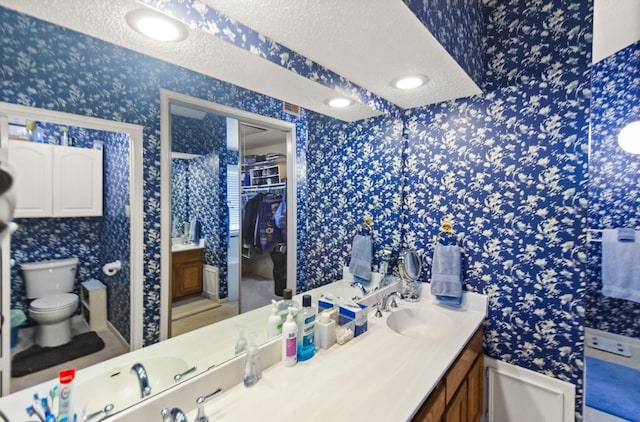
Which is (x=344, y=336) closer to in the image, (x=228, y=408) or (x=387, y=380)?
(x=387, y=380)

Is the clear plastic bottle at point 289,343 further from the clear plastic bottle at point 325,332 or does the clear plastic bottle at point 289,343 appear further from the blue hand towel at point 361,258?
the blue hand towel at point 361,258

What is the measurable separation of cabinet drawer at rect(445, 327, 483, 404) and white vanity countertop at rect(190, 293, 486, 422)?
80 mm

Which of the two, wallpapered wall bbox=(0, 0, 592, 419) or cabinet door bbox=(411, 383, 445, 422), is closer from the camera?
cabinet door bbox=(411, 383, 445, 422)

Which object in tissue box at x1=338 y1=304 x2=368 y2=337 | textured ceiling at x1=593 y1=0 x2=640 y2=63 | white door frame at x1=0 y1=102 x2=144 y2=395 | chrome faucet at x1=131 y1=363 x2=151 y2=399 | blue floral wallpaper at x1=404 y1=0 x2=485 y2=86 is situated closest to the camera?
white door frame at x1=0 y1=102 x2=144 y2=395

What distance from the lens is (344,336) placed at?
4.43ft

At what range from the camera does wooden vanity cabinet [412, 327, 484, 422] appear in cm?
112

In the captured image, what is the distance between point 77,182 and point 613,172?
407cm

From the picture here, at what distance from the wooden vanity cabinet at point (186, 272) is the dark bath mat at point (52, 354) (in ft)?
0.77

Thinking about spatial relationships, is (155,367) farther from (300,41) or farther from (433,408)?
(300,41)

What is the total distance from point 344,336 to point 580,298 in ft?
4.13

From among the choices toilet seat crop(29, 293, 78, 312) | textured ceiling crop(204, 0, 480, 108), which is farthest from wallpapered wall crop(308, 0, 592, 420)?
toilet seat crop(29, 293, 78, 312)

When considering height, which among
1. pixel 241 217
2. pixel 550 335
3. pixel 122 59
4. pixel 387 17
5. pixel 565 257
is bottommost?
pixel 550 335

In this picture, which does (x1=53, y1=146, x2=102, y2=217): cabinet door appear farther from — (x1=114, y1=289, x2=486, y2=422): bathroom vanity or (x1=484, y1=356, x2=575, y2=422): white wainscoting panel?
(x1=484, y1=356, x2=575, y2=422): white wainscoting panel

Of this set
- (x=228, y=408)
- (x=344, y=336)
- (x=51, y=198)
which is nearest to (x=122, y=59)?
(x=51, y=198)
